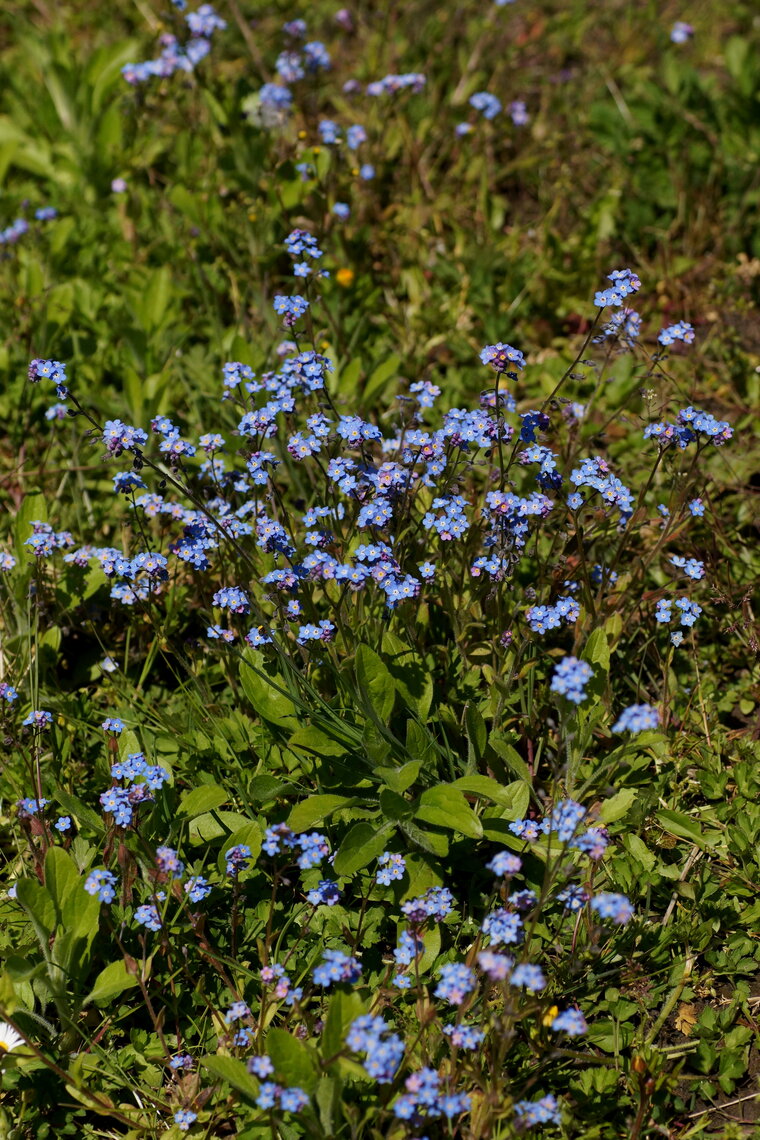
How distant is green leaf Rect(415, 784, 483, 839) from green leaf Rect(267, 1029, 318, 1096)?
677mm

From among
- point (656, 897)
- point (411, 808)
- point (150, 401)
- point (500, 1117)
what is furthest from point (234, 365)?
point (500, 1117)

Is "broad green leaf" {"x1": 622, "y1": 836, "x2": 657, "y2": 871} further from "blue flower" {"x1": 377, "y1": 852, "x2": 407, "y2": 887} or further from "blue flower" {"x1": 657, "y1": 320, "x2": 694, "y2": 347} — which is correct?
"blue flower" {"x1": 657, "y1": 320, "x2": 694, "y2": 347}

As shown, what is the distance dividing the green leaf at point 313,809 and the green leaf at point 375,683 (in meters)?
0.25

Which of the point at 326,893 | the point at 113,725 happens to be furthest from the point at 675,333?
the point at 113,725

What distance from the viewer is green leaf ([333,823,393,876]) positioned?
9.74 feet

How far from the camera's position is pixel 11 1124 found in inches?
113

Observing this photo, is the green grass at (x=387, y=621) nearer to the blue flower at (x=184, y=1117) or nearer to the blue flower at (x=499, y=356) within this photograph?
the blue flower at (x=184, y=1117)

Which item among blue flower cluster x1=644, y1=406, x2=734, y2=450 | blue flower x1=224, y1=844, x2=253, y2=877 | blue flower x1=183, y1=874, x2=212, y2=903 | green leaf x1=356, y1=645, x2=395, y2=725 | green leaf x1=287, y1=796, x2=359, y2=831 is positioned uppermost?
blue flower cluster x1=644, y1=406, x2=734, y2=450

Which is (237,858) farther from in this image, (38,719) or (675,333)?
(675,333)

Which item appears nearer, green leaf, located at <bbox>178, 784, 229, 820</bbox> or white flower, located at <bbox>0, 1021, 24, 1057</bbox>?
white flower, located at <bbox>0, 1021, 24, 1057</bbox>

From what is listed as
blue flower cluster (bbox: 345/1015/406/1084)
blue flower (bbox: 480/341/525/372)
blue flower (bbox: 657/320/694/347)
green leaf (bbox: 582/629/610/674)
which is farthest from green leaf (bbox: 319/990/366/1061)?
blue flower (bbox: 657/320/694/347)

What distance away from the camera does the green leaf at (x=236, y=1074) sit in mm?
2623

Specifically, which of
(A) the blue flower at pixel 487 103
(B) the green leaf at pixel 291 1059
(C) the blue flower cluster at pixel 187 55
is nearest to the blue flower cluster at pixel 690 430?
(B) the green leaf at pixel 291 1059

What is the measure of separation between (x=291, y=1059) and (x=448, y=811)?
76 centimetres
